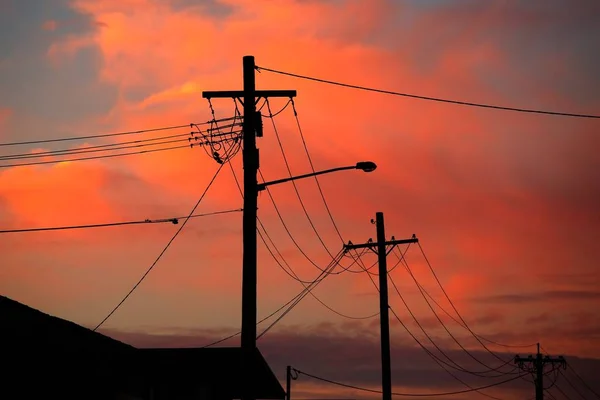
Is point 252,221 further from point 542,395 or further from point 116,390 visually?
point 542,395

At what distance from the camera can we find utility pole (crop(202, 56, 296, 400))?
23078 millimetres

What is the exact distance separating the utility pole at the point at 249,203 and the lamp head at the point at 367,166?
276cm

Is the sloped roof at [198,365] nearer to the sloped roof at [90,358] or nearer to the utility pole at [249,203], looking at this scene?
the sloped roof at [90,358]

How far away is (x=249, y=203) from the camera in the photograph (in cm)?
2425

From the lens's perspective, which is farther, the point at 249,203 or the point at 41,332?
the point at 249,203

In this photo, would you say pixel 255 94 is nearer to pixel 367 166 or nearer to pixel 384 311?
pixel 367 166

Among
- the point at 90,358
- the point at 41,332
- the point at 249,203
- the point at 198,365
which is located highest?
the point at 249,203

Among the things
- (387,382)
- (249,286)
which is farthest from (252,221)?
(387,382)

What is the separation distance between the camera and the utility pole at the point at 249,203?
23078 millimetres

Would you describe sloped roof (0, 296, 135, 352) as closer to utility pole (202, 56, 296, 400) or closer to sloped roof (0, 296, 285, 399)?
sloped roof (0, 296, 285, 399)

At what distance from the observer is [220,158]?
29.1 meters

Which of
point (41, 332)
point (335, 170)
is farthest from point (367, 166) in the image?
point (41, 332)

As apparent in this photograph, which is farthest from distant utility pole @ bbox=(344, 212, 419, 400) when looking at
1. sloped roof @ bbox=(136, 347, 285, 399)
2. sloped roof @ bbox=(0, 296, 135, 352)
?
sloped roof @ bbox=(0, 296, 135, 352)

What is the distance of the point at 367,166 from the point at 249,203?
348cm
